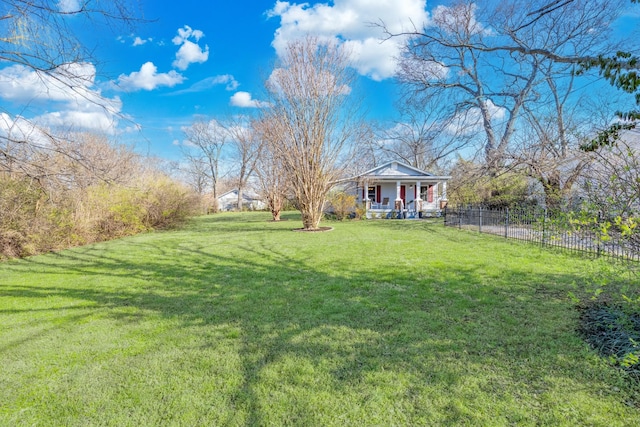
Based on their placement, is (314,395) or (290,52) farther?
(290,52)

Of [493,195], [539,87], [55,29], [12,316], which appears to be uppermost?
[539,87]

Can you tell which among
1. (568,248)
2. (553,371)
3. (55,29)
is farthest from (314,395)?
(568,248)

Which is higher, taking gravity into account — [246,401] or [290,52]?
[290,52]

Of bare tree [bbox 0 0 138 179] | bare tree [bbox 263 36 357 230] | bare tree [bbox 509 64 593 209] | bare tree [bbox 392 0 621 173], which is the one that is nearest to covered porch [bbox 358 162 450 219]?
bare tree [bbox 392 0 621 173]

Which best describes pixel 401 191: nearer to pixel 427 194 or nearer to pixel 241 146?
pixel 427 194

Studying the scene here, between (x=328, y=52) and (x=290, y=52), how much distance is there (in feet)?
5.29

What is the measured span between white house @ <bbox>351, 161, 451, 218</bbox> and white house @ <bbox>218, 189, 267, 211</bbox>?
21222 mm

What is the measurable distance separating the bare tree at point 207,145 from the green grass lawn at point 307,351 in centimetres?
3580

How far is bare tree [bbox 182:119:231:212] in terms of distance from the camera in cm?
4025

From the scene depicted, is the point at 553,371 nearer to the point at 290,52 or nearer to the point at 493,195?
the point at 290,52

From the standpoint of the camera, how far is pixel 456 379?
236 cm

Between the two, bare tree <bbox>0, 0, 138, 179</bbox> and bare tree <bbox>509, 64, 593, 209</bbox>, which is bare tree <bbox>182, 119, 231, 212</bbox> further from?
bare tree <bbox>0, 0, 138, 179</bbox>

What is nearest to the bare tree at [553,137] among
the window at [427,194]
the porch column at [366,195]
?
the window at [427,194]

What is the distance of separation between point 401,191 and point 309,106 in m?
15.1
